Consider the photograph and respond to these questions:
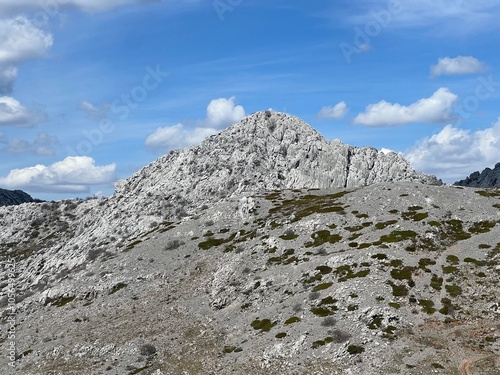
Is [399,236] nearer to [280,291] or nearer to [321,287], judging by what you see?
[321,287]

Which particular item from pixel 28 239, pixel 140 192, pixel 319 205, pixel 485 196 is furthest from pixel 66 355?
pixel 28 239

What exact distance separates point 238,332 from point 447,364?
91.1ft

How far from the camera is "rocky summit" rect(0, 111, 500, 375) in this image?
5722cm

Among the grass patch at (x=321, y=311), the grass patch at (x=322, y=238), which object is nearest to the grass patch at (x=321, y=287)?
the grass patch at (x=321, y=311)

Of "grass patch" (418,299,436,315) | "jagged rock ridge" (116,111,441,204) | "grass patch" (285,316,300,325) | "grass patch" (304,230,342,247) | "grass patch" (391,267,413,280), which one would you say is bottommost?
"grass patch" (285,316,300,325)

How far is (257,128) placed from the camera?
608 feet

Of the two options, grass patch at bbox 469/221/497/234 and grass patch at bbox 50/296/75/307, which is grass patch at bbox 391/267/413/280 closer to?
grass patch at bbox 469/221/497/234

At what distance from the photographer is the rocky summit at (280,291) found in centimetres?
5722

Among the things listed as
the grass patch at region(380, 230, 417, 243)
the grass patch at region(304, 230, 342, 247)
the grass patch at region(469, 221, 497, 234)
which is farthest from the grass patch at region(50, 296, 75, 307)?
the grass patch at region(469, 221, 497, 234)

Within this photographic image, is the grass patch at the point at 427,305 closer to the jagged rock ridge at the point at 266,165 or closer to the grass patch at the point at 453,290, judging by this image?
the grass patch at the point at 453,290

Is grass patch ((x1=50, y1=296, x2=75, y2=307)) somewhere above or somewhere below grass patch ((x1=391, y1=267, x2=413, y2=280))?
below

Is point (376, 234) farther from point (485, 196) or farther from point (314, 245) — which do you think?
point (485, 196)

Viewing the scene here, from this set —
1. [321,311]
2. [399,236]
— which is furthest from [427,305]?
[399,236]

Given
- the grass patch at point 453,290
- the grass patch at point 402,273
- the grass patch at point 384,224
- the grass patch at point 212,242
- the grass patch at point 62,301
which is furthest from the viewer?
the grass patch at point 212,242
